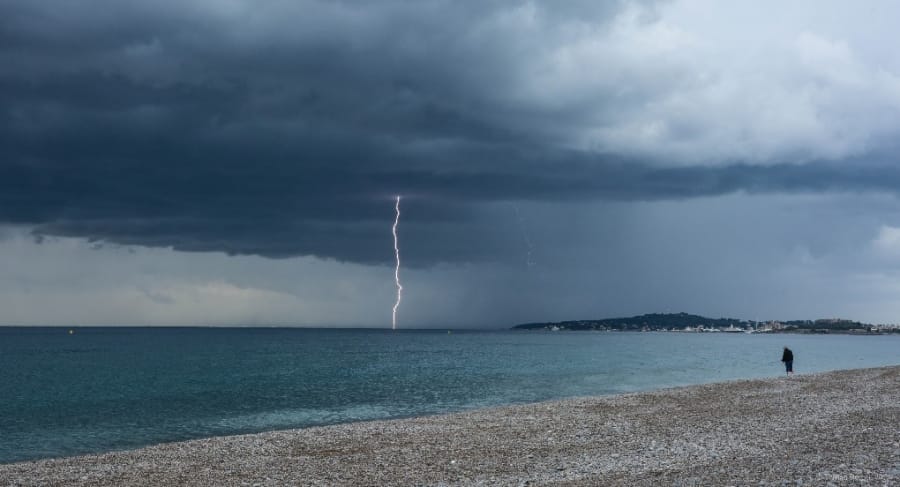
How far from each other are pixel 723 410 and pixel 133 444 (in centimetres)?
2713

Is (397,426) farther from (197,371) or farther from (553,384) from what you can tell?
(197,371)

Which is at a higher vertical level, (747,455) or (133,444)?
(747,455)

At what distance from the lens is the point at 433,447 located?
2489 cm

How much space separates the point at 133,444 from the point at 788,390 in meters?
34.6

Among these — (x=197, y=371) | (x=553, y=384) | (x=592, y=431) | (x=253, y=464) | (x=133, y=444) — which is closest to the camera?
(x=253, y=464)

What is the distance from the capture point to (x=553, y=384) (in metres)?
63.1

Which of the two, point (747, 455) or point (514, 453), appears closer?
point (747, 455)

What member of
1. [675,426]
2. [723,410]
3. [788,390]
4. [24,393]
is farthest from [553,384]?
[24,393]

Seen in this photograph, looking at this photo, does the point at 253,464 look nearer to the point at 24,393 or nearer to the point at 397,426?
the point at 397,426

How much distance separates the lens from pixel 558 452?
23.2m

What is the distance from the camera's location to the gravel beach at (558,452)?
19422 mm

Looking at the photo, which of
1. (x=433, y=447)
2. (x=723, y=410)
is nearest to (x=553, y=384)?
(x=723, y=410)

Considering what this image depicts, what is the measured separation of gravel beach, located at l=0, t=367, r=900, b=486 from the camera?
1942 centimetres

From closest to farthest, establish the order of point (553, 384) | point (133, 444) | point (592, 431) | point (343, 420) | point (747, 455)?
1. point (747, 455)
2. point (592, 431)
3. point (133, 444)
4. point (343, 420)
5. point (553, 384)
